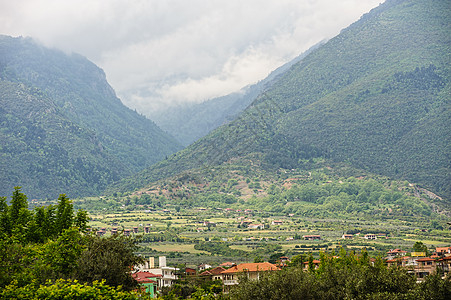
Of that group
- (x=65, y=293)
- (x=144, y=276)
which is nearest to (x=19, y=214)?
(x=144, y=276)

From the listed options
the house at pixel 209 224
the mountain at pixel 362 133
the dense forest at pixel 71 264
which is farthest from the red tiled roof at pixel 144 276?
the mountain at pixel 362 133

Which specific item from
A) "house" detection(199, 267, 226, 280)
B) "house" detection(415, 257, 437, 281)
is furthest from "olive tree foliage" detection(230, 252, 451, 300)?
"house" detection(199, 267, 226, 280)

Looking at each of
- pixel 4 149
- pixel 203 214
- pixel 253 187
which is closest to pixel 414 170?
pixel 253 187

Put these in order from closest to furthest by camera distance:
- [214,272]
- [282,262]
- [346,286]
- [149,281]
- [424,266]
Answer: [346,286] < [149,281] < [424,266] < [214,272] < [282,262]

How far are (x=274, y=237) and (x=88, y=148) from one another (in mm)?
99188

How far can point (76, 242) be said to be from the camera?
1459 inches

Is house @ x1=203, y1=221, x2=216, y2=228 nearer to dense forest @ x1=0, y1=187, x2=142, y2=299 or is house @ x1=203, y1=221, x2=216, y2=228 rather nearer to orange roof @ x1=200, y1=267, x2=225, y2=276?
orange roof @ x1=200, y1=267, x2=225, y2=276

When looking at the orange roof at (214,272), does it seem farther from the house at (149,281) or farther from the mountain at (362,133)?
the mountain at (362,133)

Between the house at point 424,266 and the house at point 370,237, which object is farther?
the house at point 370,237

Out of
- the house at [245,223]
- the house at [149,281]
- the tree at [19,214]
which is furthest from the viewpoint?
the house at [245,223]

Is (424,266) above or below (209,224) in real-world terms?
below

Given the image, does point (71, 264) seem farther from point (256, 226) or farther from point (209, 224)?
point (256, 226)

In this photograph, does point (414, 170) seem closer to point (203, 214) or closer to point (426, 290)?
point (203, 214)

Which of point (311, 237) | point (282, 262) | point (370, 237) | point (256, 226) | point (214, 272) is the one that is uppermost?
point (256, 226)
